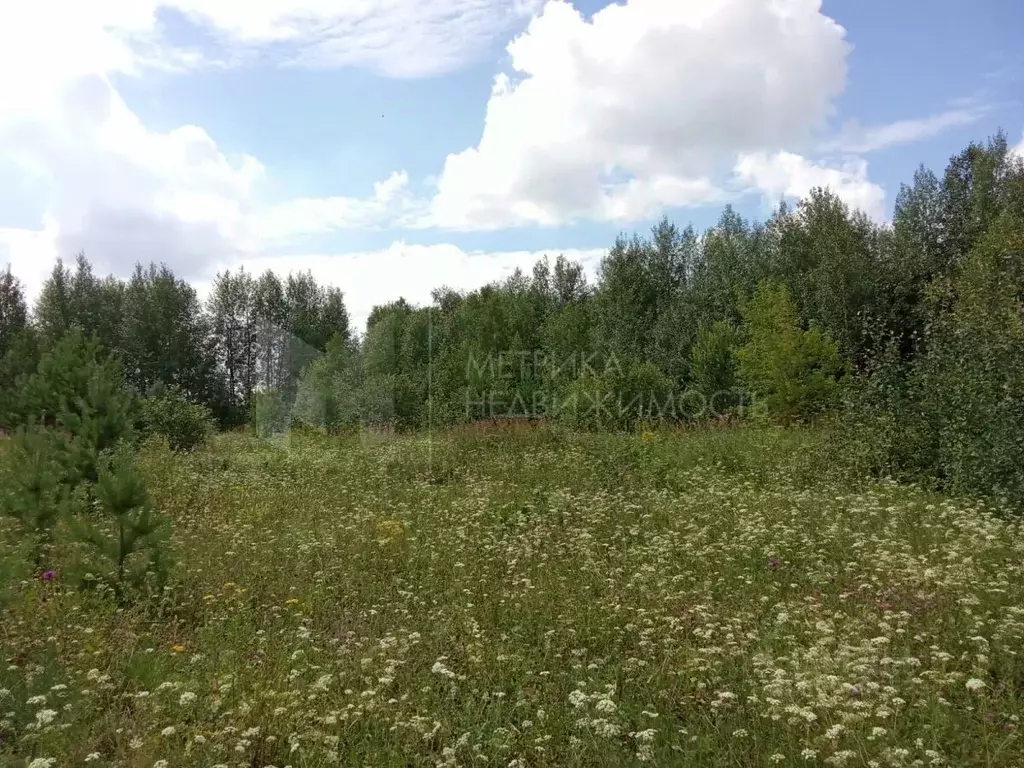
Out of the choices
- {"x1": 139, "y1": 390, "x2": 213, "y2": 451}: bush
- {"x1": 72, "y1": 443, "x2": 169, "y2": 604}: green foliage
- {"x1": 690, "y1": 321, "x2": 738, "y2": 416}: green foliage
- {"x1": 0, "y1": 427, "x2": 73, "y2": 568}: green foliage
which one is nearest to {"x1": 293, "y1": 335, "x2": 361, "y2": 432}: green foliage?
{"x1": 139, "y1": 390, "x2": 213, "y2": 451}: bush

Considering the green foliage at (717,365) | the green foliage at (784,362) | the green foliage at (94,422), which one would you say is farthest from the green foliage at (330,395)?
the green foliage at (94,422)

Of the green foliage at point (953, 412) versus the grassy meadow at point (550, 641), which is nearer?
the grassy meadow at point (550, 641)

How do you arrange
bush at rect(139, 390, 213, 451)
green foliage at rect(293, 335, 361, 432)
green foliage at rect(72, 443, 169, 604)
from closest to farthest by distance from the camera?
green foliage at rect(72, 443, 169, 604), bush at rect(139, 390, 213, 451), green foliage at rect(293, 335, 361, 432)

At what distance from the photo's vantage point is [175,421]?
18.3 m

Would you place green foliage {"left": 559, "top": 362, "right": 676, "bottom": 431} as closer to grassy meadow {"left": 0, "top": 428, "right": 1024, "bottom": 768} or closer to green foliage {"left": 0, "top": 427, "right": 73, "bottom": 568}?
grassy meadow {"left": 0, "top": 428, "right": 1024, "bottom": 768}

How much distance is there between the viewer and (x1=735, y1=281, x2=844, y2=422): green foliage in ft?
69.7

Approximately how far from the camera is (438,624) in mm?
5008

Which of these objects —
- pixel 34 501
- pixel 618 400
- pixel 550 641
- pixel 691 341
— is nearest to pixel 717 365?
pixel 691 341

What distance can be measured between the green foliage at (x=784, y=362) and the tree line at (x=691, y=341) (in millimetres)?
86

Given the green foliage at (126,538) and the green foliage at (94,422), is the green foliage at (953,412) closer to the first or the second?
the green foliage at (126,538)

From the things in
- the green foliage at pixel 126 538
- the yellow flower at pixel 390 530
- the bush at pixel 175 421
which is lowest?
the yellow flower at pixel 390 530

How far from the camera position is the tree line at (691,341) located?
9.89 meters

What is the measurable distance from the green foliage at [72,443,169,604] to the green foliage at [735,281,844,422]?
17570 mm

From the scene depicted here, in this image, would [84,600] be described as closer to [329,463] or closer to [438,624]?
[438,624]
